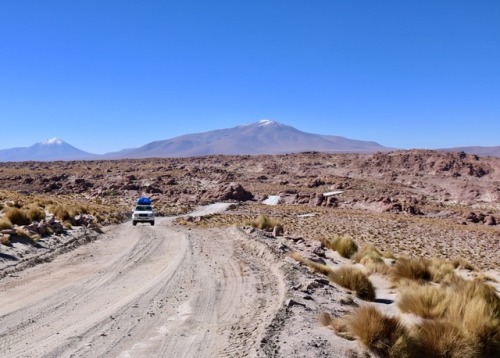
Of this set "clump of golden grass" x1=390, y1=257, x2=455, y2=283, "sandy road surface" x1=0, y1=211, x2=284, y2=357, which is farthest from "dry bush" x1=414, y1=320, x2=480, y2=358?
"clump of golden grass" x1=390, y1=257, x2=455, y2=283

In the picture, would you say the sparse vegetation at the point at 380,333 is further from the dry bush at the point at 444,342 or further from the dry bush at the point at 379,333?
the dry bush at the point at 444,342

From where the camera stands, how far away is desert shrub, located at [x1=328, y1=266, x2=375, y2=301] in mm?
10461

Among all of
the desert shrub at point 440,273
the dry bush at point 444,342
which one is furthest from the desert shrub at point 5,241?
the desert shrub at point 440,273

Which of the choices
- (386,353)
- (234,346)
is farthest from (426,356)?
(234,346)

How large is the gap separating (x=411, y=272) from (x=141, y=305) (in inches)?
295

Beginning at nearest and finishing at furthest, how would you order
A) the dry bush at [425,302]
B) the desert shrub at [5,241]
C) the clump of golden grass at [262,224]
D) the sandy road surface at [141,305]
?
the sandy road surface at [141,305]
the dry bush at [425,302]
the desert shrub at [5,241]
the clump of golden grass at [262,224]

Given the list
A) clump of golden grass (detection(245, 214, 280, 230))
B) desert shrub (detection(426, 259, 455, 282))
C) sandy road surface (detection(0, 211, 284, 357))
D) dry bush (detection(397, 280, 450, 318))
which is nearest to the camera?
sandy road surface (detection(0, 211, 284, 357))

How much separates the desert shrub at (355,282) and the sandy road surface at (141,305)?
1539 mm

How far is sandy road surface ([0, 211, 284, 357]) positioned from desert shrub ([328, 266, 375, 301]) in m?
1.54

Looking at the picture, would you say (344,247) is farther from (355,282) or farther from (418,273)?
(355,282)

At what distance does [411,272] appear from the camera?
40.8ft

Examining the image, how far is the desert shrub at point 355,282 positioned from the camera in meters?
10.5

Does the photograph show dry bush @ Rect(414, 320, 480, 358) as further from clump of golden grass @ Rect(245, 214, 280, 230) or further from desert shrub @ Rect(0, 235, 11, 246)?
clump of golden grass @ Rect(245, 214, 280, 230)

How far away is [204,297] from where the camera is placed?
10.0 m
